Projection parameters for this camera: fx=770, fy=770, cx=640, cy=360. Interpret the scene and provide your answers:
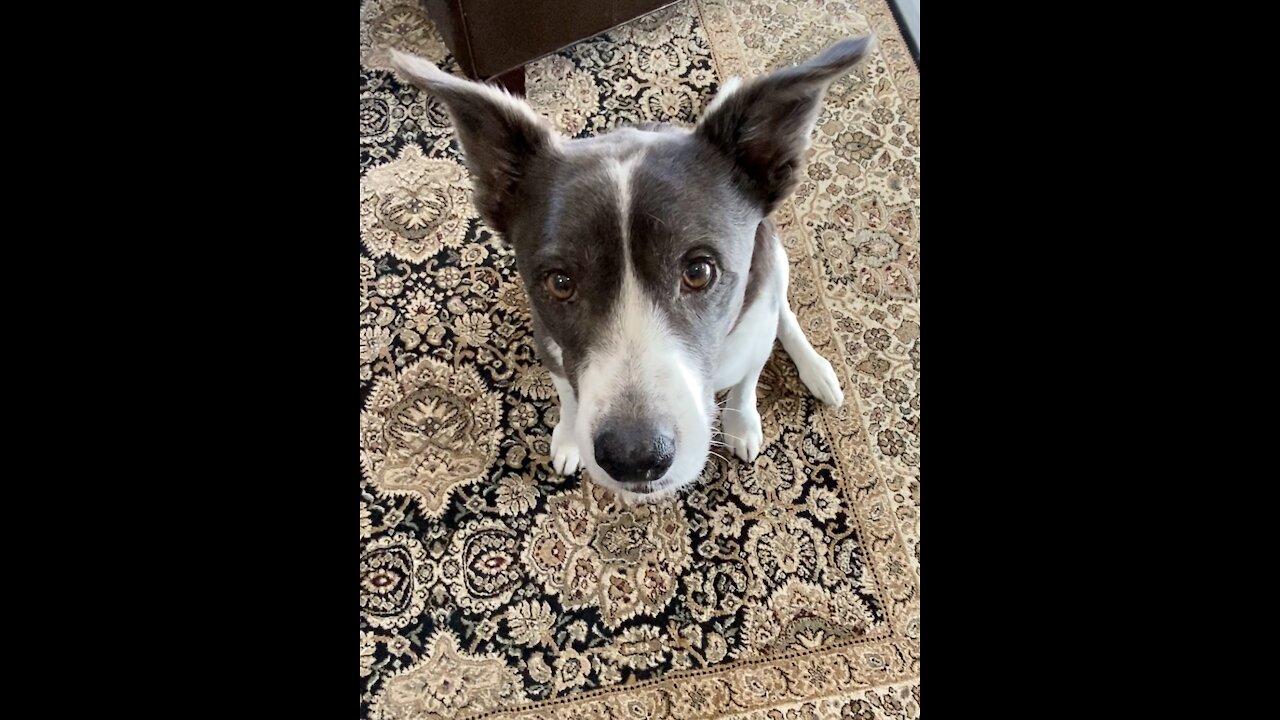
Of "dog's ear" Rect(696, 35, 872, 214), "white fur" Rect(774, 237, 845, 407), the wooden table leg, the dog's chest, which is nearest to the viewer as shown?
"dog's ear" Rect(696, 35, 872, 214)

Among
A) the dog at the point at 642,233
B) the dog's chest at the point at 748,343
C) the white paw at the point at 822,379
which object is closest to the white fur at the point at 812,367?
the white paw at the point at 822,379

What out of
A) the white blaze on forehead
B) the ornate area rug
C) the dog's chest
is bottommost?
the ornate area rug

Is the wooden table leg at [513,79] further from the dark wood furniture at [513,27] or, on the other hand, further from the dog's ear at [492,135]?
the dog's ear at [492,135]

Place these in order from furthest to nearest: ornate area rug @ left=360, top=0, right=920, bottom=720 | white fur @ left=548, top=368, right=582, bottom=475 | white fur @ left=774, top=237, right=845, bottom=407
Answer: white fur @ left=774, top=237, right=845, bottom=407 → white fur @ left=548, top=368, right=582, bottom=475 → ornate area rug @ left=360, top=0, right=920, bottom=720

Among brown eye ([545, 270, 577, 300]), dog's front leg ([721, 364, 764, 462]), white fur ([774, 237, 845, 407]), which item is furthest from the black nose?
white fur ([774, 237, 845, 407])

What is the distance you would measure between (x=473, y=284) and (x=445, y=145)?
668 millimetres

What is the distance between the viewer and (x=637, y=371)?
1.61 m

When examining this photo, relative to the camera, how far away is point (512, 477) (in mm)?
2541

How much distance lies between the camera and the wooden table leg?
306 centimetres

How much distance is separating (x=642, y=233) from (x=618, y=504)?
1.14 meters

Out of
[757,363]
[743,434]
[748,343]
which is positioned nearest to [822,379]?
[743,434]

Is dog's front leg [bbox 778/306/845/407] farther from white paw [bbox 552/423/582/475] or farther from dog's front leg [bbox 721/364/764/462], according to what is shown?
white paw [bbox 552/423/582/475]

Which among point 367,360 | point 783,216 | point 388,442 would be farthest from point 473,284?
point 783,216

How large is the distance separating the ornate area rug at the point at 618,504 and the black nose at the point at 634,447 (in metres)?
0.89
